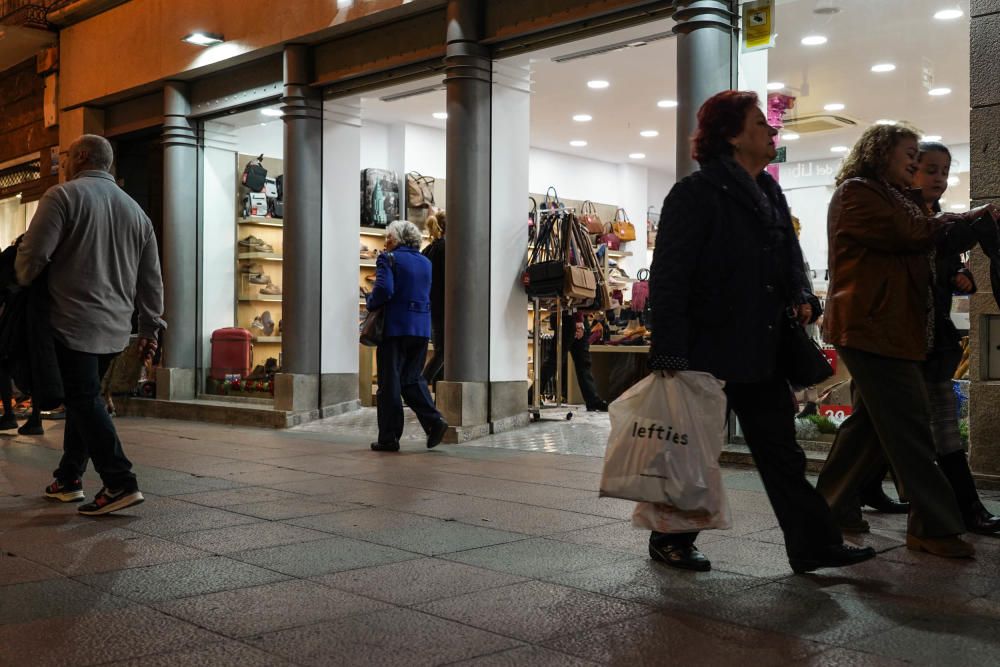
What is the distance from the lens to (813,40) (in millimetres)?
8164

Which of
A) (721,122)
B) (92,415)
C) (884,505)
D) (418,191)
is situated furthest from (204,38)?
(884,505)

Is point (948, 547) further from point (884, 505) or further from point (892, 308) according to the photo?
point (884, 505)

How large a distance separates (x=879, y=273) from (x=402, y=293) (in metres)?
4.86

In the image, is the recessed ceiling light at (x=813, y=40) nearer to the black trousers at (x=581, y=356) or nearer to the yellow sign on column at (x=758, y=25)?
the yellow sign on column at (x=758, y=25)

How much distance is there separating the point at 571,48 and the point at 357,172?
11.3 feet

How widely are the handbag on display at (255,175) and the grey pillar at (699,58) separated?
720 centimetres

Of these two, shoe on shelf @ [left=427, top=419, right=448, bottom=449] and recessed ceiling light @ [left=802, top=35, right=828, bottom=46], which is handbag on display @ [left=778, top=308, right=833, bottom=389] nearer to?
recessed ceiling light @ [left=802, top=35, right=828, bottom=46]

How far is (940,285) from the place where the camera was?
506 cm

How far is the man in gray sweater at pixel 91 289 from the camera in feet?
18.7

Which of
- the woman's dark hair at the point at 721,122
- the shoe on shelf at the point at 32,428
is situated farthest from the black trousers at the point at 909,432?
the shoe on shelf at the point at 32,428

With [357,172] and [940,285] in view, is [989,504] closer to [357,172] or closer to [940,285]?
[940,285]

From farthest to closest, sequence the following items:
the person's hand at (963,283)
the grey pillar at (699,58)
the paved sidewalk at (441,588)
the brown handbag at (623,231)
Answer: the brown handbag at (623,231) → the grey pillar at (699,58) → the person's hand at (963,283) → the paved sidewalk at (441,588)

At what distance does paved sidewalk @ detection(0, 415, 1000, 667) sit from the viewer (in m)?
3.24

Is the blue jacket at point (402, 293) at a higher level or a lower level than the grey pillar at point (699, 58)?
lower
